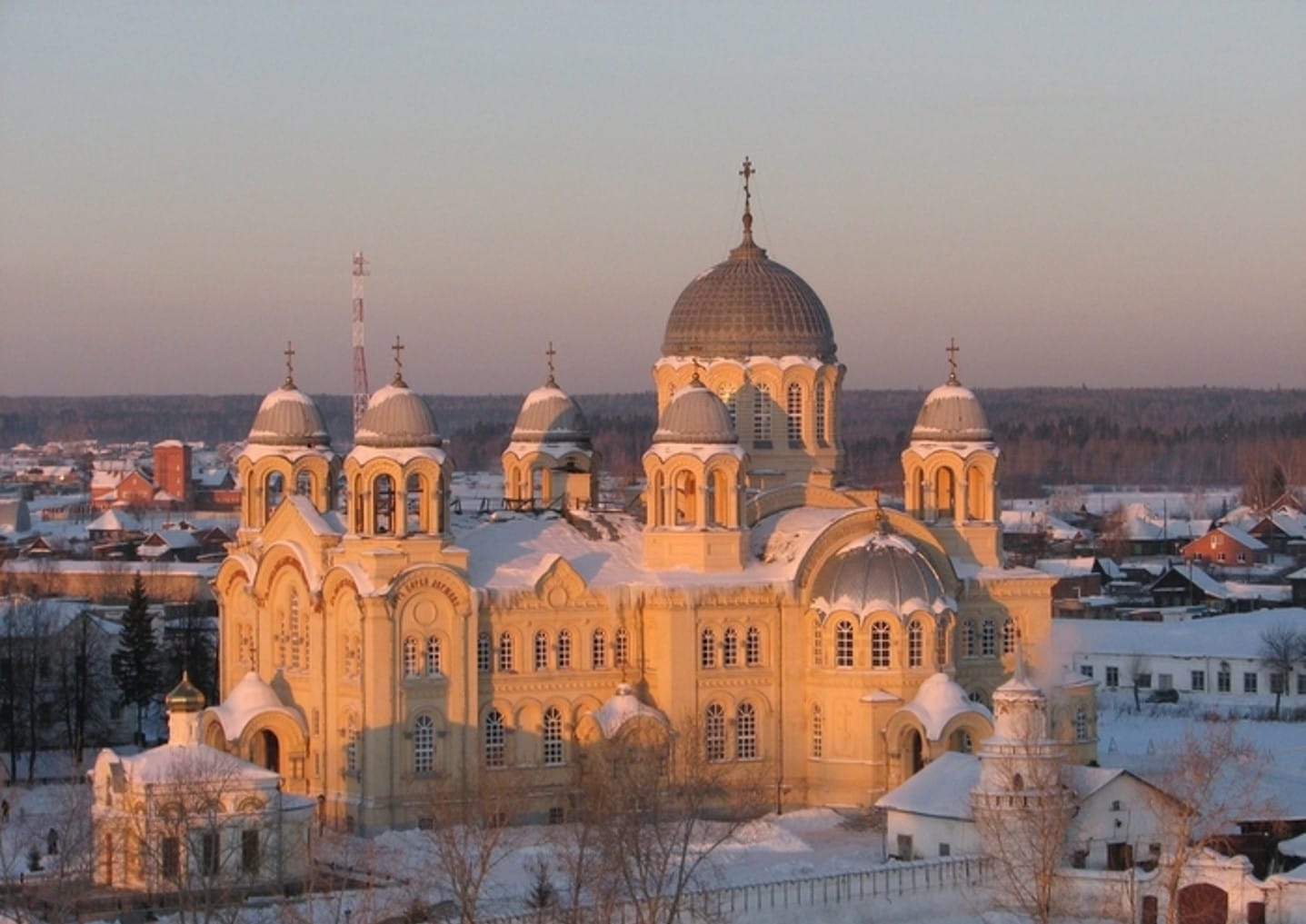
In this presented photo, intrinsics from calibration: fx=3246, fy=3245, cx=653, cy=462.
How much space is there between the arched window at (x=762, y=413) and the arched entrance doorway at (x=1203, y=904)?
1351 cm

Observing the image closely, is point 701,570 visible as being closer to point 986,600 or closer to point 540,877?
point 986,600

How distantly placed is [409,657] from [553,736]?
262 centimetres

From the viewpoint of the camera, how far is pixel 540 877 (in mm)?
37938

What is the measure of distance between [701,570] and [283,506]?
6.10 metres

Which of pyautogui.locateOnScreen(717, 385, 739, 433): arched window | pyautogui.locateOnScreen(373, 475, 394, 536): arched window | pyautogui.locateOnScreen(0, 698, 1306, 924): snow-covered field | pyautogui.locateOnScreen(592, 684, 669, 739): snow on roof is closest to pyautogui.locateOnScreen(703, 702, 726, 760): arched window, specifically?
pyautogui.locateOnScreen(592, 684, 669, 739): snow on roof

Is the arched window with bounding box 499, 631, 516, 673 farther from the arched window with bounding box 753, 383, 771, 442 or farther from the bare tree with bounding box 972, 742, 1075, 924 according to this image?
the bare tree with bounding box 972, 742, 1075, 924

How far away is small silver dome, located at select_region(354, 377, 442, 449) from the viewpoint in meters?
45.0

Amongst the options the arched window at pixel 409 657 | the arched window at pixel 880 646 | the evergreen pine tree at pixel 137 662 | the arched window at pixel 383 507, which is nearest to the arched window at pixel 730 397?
the arched window at pixel 880 646

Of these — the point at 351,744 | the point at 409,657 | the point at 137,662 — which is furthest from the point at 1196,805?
the point at 137,662

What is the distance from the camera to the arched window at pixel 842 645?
46.7m

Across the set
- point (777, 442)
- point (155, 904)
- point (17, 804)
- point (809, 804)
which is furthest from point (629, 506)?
point (155, 904)

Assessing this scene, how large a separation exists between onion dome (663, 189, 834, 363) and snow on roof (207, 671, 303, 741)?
928 centimetres

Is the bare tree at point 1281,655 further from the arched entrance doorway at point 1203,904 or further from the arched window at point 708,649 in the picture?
the arched entrance doorway at point 1203,904

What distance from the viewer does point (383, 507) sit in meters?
45.7
